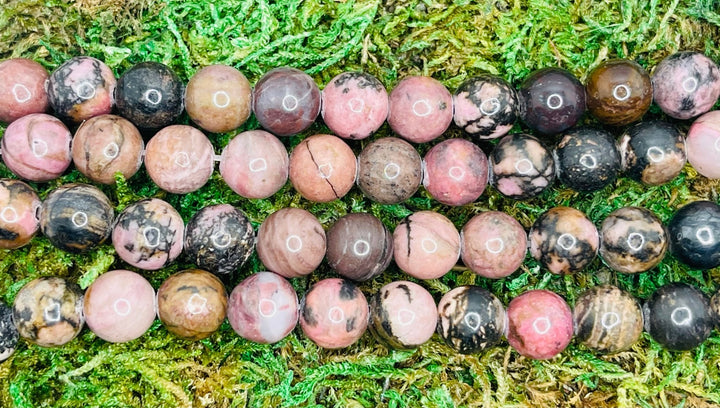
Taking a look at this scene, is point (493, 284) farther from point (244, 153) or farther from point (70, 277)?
point (70, 277)

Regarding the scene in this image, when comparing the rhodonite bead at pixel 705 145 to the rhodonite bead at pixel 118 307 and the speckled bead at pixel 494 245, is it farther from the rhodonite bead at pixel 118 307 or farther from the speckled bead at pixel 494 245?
the rhodonite bead at pixel 118 307

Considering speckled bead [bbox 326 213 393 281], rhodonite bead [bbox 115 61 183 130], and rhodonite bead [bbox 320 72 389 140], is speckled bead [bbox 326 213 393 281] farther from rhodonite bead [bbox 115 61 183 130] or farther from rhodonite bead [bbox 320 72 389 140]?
rhodonite bead [bbox 115 61 183 130]

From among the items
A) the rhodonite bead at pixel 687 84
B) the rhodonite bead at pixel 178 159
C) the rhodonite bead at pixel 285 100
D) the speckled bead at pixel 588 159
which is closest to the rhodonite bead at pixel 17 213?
the rhodonite bead at pixel 178 159

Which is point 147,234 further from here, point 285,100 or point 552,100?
point 552,100

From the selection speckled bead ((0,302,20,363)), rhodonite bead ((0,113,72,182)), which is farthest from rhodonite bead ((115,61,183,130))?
speckled bead ((0,302,20,363))

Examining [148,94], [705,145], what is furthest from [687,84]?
[148,94]

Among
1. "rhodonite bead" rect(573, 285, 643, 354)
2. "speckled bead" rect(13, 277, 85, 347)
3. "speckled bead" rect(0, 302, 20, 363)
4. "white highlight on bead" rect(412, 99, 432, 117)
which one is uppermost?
"white highlight on bead" rect(412, 99, 432, 117)
